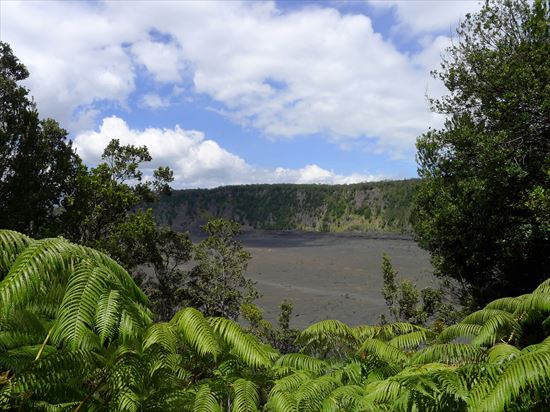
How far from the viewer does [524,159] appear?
1119 cm

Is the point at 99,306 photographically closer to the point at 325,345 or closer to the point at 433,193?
the point at 325,345

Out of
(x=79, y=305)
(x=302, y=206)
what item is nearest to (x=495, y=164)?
(x=79, y=305)

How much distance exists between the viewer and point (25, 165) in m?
13.6

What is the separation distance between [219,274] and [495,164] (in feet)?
30.2

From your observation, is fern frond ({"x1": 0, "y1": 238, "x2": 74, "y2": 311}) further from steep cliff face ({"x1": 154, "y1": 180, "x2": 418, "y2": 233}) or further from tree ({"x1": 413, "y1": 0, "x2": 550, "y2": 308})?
steep cliff face ({"x1": 154, "y1": 180, "x2": 418, "y2": 233})

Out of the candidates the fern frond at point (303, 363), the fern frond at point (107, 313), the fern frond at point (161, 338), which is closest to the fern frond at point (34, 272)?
the fern frond at point (107, 313)

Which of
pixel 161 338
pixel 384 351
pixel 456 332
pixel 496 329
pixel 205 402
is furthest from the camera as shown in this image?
pixel 456 332

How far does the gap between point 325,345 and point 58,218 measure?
11.3m

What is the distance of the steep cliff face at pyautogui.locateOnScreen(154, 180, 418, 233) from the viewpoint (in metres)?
74.2

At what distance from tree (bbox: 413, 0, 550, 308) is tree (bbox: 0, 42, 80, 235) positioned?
425 inches

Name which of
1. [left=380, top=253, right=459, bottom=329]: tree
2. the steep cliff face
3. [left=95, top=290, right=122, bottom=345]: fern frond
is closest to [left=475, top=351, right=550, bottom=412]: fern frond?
[left=95, top=290, right=122, bottom=345]: fern frond

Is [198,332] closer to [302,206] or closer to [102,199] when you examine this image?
[102,199]

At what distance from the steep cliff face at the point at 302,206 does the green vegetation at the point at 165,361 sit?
63.0m

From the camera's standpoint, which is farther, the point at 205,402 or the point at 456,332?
the point at 456,332
